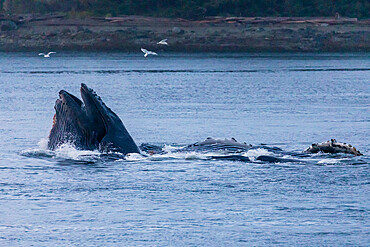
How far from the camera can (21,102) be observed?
33375 millimetres

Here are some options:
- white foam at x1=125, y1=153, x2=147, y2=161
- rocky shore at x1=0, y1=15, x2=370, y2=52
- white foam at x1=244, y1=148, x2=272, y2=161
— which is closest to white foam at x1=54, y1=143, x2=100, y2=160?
white foam at x1=125, y1=153, x2=147, y2=161

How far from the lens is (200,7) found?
87125mm

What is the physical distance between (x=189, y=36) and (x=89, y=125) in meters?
65.9

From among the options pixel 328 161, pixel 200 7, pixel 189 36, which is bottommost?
pixel 189 36

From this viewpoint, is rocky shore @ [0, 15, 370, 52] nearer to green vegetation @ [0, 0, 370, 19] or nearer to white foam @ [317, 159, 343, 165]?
green vegetation @ [0, 0, 370, 19]

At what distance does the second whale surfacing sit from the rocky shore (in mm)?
64367

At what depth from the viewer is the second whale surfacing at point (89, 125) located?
16953mm

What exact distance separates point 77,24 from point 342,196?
71.8m

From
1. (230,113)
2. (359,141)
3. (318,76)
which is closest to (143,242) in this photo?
(359,141)

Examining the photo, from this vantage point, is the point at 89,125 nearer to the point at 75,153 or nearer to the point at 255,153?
the point at 75,153

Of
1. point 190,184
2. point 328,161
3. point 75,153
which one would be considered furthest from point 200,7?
→ point 190,184

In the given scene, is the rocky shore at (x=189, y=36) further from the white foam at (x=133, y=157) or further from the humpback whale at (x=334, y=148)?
the white foam at (x=133, y=157)

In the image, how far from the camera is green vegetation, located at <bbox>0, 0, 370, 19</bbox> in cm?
8806

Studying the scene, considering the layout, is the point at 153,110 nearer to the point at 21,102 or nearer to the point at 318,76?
the point at 21,102
